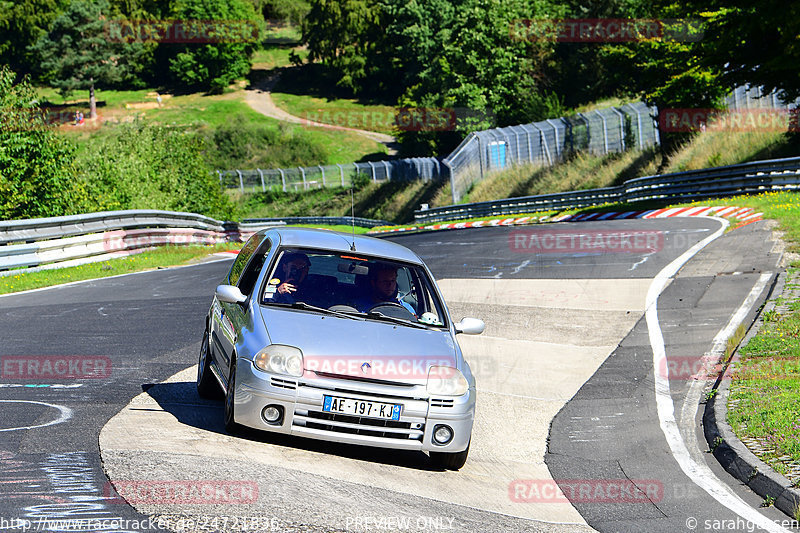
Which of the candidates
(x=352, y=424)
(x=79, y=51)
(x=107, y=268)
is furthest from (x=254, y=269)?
(x=79, y=51)

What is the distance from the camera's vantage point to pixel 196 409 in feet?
27.1

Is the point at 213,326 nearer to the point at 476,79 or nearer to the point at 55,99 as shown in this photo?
the point at 476,79

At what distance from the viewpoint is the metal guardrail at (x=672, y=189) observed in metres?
29.3

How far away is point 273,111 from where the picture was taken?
365 feet

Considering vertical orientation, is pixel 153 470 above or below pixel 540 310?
above

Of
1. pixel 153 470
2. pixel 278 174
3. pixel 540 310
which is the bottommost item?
pixel 278 174

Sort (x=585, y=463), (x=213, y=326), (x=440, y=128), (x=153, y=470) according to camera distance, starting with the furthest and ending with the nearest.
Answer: (x=440, y=128) → (x=213, y=326) → (x=585, y=463) → (x=153, y=470)

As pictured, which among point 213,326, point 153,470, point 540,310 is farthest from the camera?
point 540,310

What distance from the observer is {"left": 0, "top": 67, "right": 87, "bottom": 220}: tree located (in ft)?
83.7

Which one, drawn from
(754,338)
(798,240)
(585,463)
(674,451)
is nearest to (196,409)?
(585,463)

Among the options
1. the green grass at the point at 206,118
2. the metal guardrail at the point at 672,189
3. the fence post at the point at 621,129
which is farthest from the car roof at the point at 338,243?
the green grass at the point at 206,118

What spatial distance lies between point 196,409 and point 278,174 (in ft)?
225

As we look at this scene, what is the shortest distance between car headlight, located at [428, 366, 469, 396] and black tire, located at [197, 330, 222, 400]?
7.87 ft

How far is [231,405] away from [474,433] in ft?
8.96
